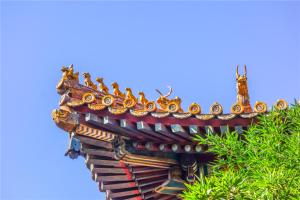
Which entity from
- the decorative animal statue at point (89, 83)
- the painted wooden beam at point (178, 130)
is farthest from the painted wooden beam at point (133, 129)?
the decorative animal statue at point (89, 83)

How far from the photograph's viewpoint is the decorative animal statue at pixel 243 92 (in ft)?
28.8

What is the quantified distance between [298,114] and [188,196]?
2.07 m

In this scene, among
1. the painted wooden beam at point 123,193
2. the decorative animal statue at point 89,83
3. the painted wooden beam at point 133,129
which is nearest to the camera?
the painted wooden beam at point 133,129

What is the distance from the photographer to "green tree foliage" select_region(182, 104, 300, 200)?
22.0 feet

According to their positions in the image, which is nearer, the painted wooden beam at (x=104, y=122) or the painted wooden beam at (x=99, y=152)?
the painted wooden beam at (x=104, y=122)

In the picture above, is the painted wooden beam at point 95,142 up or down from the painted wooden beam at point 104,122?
down

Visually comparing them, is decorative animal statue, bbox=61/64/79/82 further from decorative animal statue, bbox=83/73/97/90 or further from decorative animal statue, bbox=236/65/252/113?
decorative animal statue, bbox=236/65/252/113

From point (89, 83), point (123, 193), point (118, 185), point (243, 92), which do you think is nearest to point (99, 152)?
point (118, 185)

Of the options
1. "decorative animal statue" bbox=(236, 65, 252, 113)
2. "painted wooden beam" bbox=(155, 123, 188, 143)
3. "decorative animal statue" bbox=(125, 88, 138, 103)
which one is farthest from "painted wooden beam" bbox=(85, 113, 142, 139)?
"decorative animal statue" bbox=(236, 65, 252, 113)

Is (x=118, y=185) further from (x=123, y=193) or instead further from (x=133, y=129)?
(x=133, y=129)

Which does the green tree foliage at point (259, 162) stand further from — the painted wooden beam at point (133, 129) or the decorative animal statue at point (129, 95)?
the decorative animal statue at point (129, 95)

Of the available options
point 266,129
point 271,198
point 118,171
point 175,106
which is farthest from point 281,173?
point 118,171

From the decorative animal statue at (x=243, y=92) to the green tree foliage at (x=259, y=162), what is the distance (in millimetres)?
367

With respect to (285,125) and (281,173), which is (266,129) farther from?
(281,173)
